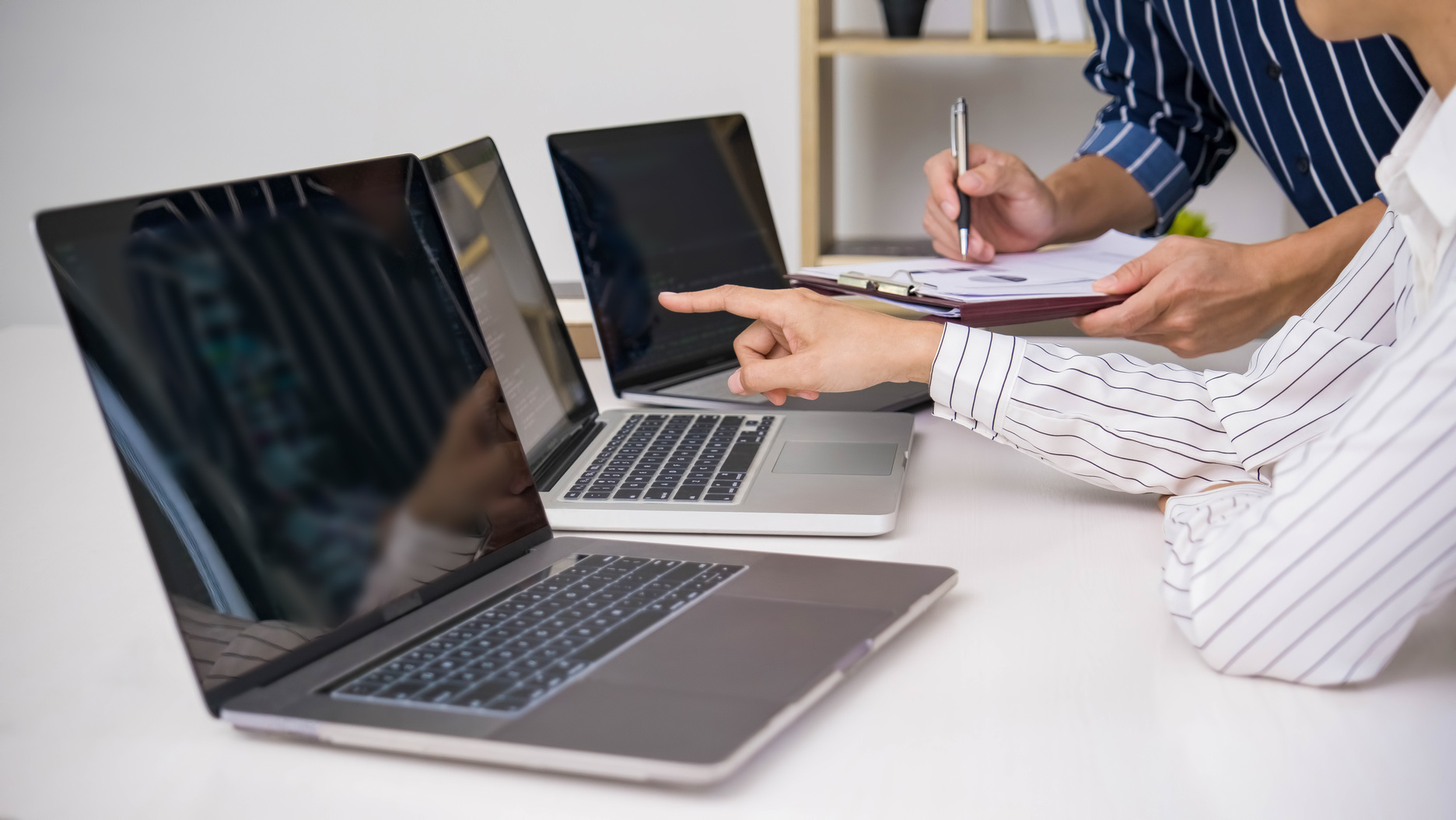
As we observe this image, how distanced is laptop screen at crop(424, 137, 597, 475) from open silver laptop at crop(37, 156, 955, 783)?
0.50 feet

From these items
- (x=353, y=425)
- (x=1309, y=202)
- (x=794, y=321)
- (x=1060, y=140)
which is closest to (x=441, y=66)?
(x=1060, y=140)

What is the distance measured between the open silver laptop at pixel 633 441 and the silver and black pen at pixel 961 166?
304 mm

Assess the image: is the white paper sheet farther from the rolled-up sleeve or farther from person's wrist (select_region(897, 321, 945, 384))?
the rolled-up sleeve

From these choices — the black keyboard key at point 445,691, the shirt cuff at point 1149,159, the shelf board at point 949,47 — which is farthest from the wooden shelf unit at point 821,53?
the black keyboard key at point 445,691

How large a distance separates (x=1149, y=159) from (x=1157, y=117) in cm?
8

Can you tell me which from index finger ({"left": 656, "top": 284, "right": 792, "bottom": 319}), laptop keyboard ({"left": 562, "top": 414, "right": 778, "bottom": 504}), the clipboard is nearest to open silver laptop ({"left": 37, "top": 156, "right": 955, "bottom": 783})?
laptop keyboard ({"left": 562, "top": 414, "right": 778, "bottom": 504})

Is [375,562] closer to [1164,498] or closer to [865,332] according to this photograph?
[865,332]

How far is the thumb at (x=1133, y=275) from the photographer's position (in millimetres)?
1033

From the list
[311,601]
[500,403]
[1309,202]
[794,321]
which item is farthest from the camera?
[1309,202]

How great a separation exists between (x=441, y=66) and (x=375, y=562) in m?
2.48

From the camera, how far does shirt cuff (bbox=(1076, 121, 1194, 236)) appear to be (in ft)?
5.32

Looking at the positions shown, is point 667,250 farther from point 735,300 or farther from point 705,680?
point 705,680

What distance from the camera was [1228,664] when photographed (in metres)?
0.62

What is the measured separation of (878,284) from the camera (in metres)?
1.07
